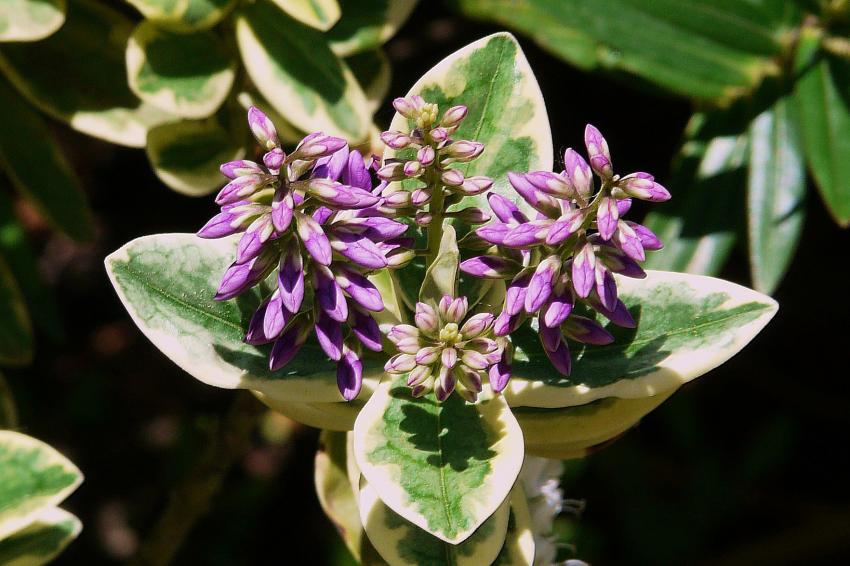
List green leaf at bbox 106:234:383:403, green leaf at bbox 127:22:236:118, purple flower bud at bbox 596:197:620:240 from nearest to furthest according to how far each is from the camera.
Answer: purple flower bud at bbox 596:197:620:240 < green leaf at bbox 106:234:383:403 < green leaf at bbox 127:22:236:118

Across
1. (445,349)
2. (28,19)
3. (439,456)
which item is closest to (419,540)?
(439,456)

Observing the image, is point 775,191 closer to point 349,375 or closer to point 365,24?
point 365,24

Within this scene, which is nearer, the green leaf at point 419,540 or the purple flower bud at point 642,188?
the purple flower bud at point 642,188

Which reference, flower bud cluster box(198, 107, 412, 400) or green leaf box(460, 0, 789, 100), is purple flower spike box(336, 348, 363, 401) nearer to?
flower bud cluster box(198, 107, 412, 400)

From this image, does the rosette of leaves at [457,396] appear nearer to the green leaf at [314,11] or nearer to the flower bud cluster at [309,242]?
the flower bud cluster at [309,242]

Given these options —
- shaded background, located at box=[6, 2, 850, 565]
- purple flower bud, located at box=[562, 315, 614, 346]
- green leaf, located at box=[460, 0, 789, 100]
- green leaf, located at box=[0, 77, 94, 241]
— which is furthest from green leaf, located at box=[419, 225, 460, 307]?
shaded background, located at box=[6, 2, 850, 565]

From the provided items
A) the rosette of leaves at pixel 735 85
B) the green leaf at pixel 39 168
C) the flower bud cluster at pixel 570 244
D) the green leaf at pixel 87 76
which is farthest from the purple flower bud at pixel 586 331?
the green leaf at pixel 39 168

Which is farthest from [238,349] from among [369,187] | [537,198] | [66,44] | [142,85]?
[66,44]

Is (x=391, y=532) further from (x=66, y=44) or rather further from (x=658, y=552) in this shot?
(x=658, y=552)
